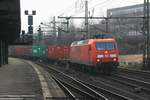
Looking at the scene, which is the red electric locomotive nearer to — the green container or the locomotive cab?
the locomotive cab

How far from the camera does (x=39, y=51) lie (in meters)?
77.0

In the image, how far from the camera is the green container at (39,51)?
73.0 metres

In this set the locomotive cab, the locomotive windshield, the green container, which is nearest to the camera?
the locomotive cab

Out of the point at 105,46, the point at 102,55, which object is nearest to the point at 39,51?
the point at 105,46

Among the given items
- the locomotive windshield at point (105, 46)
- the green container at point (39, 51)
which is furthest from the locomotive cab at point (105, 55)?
the green container at point (39, 51)

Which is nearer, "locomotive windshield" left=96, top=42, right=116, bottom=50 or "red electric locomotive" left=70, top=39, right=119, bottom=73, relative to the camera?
"red electric locomotive" left=70, top=39, right=119, bottom=73

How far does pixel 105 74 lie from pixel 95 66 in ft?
8.54

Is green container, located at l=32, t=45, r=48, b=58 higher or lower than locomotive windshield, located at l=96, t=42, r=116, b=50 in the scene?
lower

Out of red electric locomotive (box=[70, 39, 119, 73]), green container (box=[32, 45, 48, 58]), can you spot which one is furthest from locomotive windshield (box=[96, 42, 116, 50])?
green container (box=[32, 45, 48, 58])

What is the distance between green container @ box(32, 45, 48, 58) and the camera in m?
73.0

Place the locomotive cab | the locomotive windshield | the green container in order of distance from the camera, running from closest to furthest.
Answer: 1. the locomotive cab
2. the locomotive windshield
3. the green container

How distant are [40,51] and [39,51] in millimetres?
540

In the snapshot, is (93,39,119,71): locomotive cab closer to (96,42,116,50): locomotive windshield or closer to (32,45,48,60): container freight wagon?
(96,42,116,50): locomotive windshield

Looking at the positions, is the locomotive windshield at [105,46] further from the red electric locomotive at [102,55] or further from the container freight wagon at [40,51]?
the container freight wagon at [40,51]
